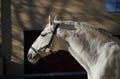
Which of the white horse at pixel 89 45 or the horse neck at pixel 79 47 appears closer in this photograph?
the white horse at pixel 89 45

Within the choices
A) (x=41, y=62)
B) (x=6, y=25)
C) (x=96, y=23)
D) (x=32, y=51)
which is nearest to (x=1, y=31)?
(x=6, y=25)

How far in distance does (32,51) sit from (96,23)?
4.55 m

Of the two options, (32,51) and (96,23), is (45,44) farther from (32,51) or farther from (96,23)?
(96,23)

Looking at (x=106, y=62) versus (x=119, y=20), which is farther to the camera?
(x=119, y=20)

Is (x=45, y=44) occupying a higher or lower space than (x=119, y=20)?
higher

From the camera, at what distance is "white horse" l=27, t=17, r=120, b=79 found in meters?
3.82

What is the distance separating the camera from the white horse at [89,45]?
12.5 feet

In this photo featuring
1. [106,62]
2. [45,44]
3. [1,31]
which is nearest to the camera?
[106,62]

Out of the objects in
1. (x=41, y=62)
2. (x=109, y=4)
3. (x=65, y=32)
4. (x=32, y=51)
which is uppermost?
(x=65, y=32)

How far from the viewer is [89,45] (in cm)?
394

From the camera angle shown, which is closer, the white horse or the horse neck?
the white horse

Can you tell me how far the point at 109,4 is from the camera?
866 centimetres

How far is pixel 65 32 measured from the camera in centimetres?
401

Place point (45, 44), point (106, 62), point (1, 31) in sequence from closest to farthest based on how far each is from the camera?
point (106, 62) → point (45, 44) → point (1, 31)
